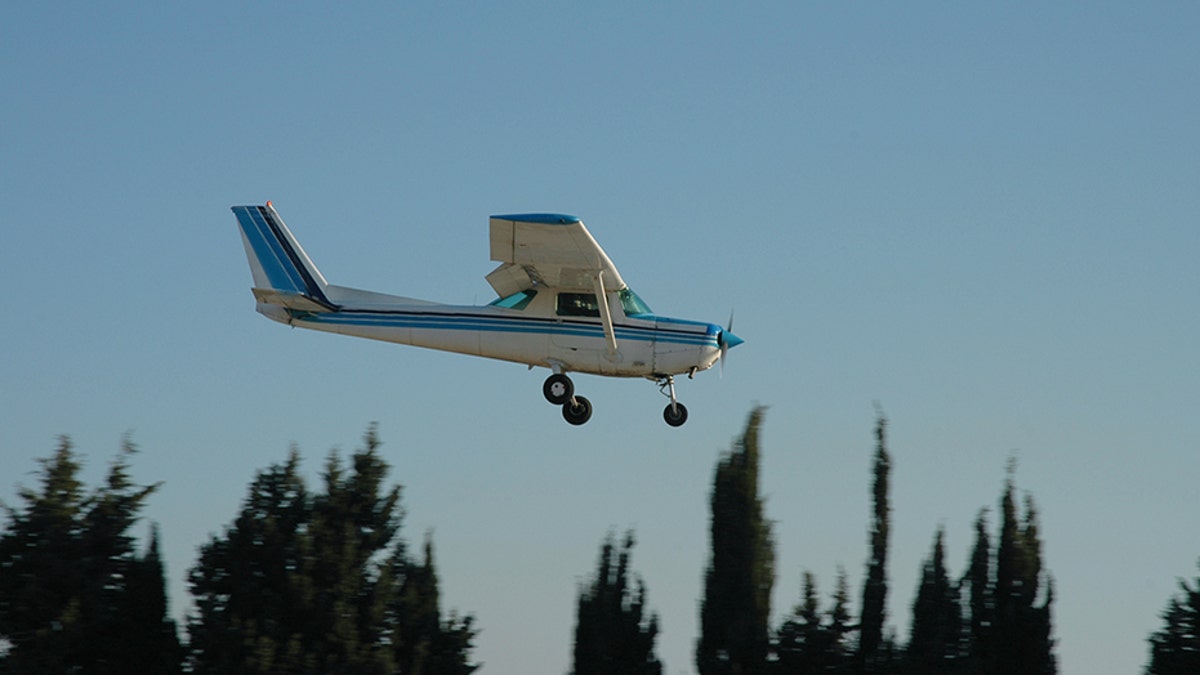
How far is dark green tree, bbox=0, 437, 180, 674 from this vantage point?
34750 millimetres

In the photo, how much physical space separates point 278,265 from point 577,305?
539cm

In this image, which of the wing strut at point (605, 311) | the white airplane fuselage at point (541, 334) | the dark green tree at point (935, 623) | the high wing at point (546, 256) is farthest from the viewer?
the dark green tree at point (935, 623)

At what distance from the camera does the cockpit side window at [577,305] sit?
1150 inches

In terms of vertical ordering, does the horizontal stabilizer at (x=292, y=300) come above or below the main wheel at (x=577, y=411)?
above

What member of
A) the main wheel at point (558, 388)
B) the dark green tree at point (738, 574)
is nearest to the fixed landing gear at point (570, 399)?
the main wheel at point (558, 388)

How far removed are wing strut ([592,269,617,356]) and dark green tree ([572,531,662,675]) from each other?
8.32m

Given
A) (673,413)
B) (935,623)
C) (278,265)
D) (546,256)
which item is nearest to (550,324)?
(546,256)

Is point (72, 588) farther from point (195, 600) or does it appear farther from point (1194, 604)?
point (1194, 604)

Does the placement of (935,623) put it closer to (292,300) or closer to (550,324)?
(550,324)

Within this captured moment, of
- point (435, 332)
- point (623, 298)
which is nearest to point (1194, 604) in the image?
point (623, 298)

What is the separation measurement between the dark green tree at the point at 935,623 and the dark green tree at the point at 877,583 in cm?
63

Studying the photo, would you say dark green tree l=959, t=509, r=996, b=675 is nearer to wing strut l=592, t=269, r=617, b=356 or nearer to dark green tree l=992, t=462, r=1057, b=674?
dark green tree l=992, t=462, r=1057, b=674

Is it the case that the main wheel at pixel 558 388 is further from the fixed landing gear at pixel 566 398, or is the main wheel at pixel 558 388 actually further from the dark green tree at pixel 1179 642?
the dark green tree at pixel 1179 642

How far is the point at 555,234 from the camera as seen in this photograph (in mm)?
27266
